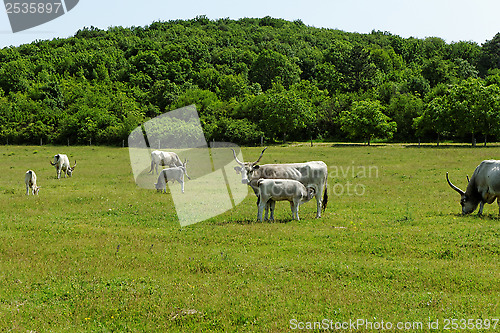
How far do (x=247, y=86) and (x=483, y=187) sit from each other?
102 meters

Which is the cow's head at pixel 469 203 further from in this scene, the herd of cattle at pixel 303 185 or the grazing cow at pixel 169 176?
the grazing cow at pixel 169 176

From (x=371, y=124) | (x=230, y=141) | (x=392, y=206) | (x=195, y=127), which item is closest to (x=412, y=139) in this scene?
(x=371, y=124)

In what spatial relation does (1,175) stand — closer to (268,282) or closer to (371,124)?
(268,282)

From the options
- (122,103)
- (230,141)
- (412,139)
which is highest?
(122,103)

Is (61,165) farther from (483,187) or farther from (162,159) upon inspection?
(483,187)

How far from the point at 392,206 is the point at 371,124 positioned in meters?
57.4

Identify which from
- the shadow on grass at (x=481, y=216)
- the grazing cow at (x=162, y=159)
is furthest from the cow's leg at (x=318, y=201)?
the grazing cow at (x=162, y=159)

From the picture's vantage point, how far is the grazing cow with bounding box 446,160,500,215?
54.8ft

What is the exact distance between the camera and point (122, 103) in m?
90.2

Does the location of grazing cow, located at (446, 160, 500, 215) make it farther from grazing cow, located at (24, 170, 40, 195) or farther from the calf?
grazing cow, located at (24, 170, 40, 195)

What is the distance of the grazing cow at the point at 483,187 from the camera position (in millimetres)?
16703

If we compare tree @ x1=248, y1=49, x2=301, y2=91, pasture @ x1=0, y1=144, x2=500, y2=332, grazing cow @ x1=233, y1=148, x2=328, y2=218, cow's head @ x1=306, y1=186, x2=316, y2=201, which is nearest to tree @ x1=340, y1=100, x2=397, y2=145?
tree @ x1=248, y1=49, x2=301, y2=91

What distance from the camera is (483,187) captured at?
17141 millimetres

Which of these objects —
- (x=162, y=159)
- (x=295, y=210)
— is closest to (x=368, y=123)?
(x=162, y=159)
